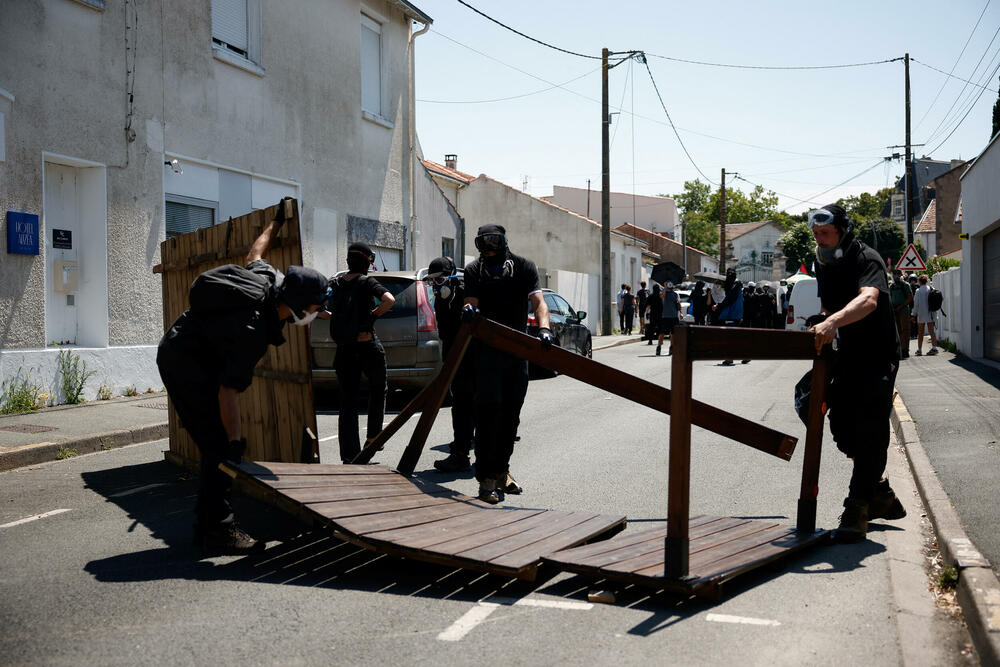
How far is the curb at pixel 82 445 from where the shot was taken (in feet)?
24.2

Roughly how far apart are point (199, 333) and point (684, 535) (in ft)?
8.94

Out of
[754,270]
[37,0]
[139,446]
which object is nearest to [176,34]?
[37,0]

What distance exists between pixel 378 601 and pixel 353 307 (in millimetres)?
3166

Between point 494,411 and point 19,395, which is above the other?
point 494,411

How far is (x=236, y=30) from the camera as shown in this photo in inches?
552

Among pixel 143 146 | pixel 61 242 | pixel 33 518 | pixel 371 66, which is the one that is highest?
pixel 371 66

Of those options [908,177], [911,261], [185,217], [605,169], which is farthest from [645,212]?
[185,217]

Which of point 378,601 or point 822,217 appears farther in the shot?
point 822,217

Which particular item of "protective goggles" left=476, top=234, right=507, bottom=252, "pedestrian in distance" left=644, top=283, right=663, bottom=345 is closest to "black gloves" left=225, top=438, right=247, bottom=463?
"protective goggles" left=476, top=234, right=507, bottom=252

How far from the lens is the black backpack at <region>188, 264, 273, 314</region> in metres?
4.65

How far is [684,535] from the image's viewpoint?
394 centimetres

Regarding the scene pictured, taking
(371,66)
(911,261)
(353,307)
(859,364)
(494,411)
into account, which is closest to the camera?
(859,364)

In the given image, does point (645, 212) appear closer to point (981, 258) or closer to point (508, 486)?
point (981, 258)

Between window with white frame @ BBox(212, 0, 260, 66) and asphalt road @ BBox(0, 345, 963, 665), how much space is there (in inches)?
358
